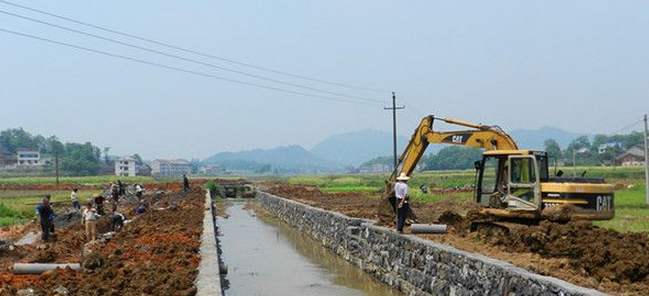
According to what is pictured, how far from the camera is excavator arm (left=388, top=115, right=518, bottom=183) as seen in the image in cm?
1842

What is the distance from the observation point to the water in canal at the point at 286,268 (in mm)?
16453

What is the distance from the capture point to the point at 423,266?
14.4 metres

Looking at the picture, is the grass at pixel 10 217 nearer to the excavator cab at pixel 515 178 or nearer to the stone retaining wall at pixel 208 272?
the stone retaining wall at pixel 208 272

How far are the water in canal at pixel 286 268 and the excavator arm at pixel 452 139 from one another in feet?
11.5

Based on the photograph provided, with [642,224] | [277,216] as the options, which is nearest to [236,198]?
[277,216]

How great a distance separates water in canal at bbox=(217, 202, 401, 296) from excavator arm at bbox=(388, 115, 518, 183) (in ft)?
11.5

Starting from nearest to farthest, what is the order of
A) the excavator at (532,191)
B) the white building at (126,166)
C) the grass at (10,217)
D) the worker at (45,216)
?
1. the excavator at (532,191)
2. the worker at (45,216)
3. the grass at (10,217)
4. the white building at (126,166)

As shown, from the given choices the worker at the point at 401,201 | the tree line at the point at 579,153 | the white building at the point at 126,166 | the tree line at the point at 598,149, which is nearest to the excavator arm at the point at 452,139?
the worker at the point at 401,201

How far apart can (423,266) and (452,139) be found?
610 cm

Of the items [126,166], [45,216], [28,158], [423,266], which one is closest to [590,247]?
[423,266]

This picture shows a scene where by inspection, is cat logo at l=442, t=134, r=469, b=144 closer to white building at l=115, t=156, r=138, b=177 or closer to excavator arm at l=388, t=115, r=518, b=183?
A: excavator arm at l=388, t=115, r=518, b=183

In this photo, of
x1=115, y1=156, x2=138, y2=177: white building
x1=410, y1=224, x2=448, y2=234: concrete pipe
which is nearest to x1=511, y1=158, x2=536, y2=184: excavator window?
x1=410, y1=224, x2=448, y2=234: concrete pipe

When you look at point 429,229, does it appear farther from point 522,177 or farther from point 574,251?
point 574,251

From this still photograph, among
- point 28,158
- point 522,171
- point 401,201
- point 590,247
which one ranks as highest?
point 28,158
